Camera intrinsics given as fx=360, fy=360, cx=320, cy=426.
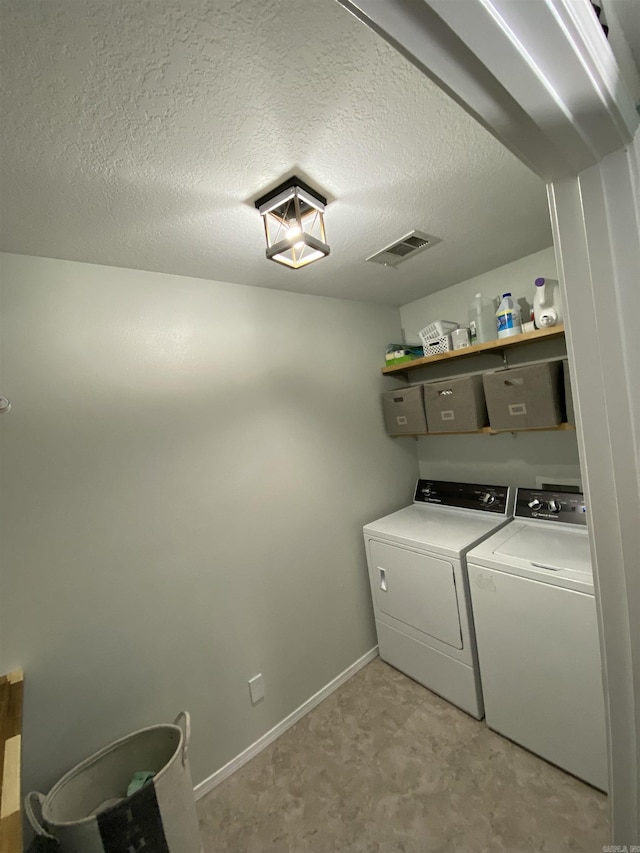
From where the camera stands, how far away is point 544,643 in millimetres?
1600

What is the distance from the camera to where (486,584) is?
1765 mm

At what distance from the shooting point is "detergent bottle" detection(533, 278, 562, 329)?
70.8 inches

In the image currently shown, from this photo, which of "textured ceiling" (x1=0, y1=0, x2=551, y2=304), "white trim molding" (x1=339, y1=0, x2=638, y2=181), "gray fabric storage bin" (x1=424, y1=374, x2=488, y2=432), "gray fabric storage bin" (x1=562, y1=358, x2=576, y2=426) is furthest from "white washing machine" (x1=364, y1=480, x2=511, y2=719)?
"white trim molding" (x1=339, y1=0, x2=638, y2=181)

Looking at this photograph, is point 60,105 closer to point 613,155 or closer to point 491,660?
point 613,155

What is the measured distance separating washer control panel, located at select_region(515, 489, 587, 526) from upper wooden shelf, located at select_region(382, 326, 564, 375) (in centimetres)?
88

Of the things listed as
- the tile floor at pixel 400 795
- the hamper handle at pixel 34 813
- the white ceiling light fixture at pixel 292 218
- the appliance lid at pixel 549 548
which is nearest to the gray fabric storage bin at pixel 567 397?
the appliance lid at pixel 549 548

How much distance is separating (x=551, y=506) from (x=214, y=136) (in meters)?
2.29

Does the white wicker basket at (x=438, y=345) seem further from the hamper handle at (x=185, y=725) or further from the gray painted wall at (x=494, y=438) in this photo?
the hamper handle at (x=185, y=725)

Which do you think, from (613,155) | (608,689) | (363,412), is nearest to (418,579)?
(363,412)

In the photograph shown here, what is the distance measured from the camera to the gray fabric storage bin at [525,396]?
5.84ft

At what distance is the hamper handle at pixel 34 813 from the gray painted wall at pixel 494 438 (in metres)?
2.55

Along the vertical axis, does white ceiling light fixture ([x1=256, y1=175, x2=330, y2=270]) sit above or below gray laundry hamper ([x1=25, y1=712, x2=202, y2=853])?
above

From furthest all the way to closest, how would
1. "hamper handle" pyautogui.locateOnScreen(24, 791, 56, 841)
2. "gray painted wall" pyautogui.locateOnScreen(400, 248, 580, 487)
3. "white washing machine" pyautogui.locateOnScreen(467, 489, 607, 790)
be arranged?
"gray painted wall" pyautogui.locateOnScreen(400, 248, 580, 487), "white washing machine" pyautogui.locateOnScreen(467, 489, 607, 790), "hamper handle" pyautogui.locateOnScreen(24, 791, 56, 841)

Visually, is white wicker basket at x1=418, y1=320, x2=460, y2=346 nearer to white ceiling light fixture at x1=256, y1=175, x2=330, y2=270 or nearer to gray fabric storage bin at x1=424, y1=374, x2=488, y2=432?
gray fabric storage bin at x1=424, y1=374, x2=488, y2=432
